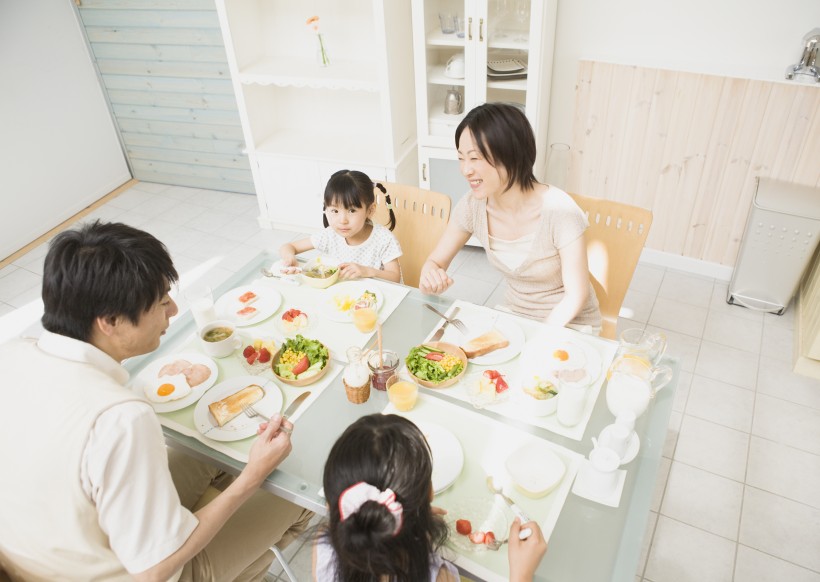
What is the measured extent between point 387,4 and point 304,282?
1689 mm

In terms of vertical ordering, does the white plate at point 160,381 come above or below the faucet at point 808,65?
below

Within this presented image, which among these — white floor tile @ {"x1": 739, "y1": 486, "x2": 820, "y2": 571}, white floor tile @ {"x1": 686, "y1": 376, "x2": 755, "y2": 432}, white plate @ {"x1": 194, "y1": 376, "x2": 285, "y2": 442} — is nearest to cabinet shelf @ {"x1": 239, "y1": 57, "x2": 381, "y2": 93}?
white plate @ {"x1": 194, "y1": 376, "x2": 285, "y2": 442}

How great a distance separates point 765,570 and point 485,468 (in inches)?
50.3

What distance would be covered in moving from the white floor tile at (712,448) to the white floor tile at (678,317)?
1.99 feet

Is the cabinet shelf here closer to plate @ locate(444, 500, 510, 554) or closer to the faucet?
the faucet

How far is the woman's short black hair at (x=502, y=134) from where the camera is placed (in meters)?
1.76

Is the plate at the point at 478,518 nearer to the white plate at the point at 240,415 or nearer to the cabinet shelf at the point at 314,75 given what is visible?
the white plate at the point at 240,415

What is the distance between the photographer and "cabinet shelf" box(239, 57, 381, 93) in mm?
3256

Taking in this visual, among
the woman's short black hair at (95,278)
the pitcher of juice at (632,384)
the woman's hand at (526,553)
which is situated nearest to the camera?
the woman's hand at (526,553)

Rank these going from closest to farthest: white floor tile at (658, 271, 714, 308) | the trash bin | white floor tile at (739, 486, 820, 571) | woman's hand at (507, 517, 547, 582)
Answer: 1. woman's hand at (507, 517, 547, 582)
2. white floor tile at (739, 486, 820, 571)
3. the trash bin
4. white floor tile at (658, 271, 714, 308)

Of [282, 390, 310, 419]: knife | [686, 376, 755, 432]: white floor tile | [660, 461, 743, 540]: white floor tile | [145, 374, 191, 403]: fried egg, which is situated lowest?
[660, 461, 743, 540]: white floor tile

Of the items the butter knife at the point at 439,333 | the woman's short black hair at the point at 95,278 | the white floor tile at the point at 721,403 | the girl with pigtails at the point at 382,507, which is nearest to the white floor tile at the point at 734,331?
the white floor tile at the point at 721,403

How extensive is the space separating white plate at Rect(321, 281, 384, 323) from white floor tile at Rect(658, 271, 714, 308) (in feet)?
6.25

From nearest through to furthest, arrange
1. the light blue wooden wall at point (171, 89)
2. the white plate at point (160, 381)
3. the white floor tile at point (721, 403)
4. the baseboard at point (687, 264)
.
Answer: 1. the white plate at point (160, 381)
2. the white floor tile at point (721, 403)
3. the baseboard at point (687, 264)
4. the light blue wooden wall at point (171, 89)
